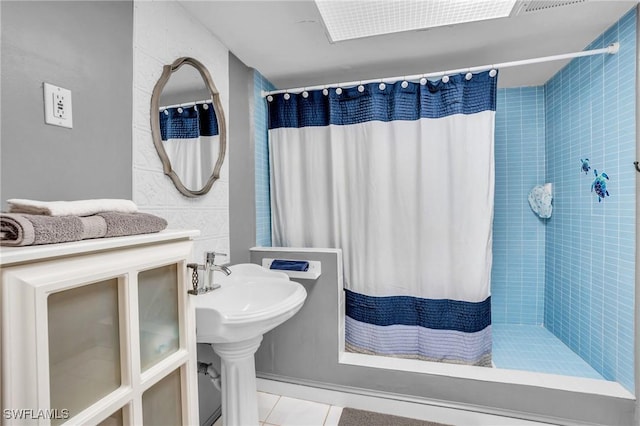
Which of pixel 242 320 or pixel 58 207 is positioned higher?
pixel 58 207

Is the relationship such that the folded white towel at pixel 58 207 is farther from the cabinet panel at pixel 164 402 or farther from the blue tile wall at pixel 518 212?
the blue tile wall at pixel 518 212

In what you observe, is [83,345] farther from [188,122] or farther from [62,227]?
[188,122]

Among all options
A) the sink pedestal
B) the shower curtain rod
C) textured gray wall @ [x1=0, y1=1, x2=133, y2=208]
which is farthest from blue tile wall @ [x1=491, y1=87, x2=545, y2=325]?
textured gray wall @ [x1=0, y1=1, x2=133, y2=208]

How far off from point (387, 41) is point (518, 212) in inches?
69.3

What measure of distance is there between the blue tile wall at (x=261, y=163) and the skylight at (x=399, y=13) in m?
0.77

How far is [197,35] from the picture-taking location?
1.55 meters

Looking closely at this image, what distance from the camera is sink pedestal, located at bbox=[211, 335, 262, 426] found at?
1344 millimetres

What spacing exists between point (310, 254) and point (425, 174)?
2.95 ft

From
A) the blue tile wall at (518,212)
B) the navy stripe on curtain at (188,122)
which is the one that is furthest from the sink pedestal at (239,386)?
the blue tile wall at (518,212)

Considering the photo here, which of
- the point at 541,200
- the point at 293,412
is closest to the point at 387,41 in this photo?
the point at 541,200

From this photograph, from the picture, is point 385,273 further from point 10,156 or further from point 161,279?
point 10,156

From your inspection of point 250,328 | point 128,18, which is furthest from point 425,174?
point 128,18

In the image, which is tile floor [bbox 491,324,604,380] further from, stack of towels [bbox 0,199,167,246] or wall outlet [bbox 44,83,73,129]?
wall outlet [bbox 44,83,73,129]

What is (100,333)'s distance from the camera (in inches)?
25.1
